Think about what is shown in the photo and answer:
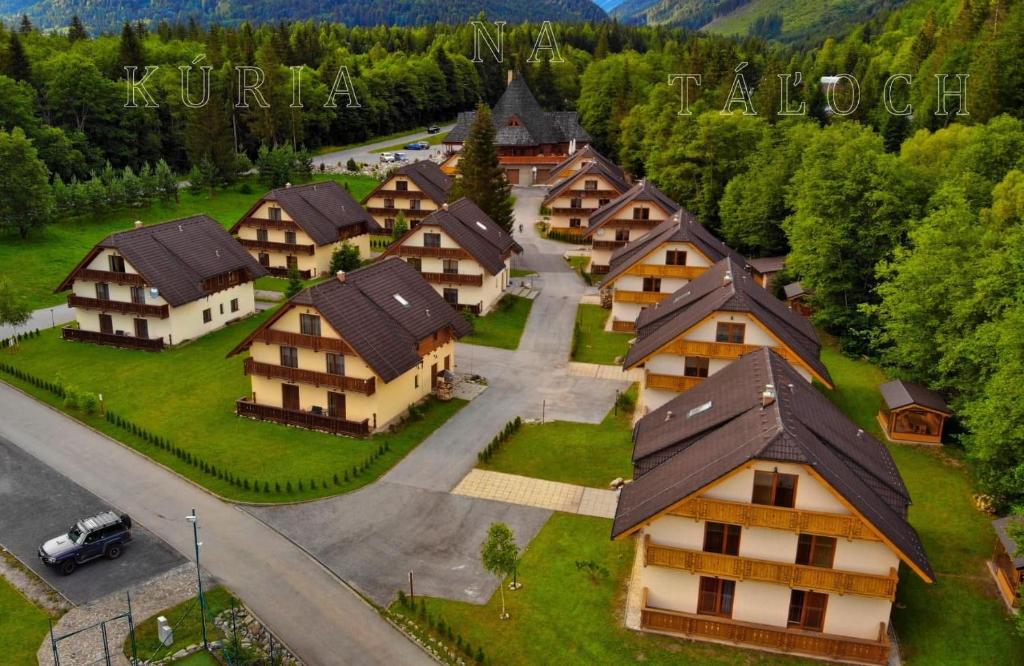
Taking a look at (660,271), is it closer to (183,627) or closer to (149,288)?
(149,288)

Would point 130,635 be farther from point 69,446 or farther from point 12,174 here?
point 12,174

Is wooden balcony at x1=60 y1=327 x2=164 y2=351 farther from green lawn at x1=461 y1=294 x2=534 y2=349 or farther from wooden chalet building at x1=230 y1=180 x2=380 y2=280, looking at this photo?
green lawn at x1=461 y1=294 x2=534 y2=349

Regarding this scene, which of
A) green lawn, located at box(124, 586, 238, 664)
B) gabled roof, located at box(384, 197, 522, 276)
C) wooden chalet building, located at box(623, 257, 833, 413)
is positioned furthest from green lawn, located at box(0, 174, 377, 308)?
wooden chalet building, located at box(623, 257, 833, 413)

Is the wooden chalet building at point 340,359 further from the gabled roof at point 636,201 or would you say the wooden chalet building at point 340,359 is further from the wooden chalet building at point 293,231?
the gabled roof at point 636,201

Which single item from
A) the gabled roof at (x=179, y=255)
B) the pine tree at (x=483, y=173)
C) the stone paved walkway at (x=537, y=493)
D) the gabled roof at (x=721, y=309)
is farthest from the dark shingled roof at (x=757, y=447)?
the pine tree at (x=483, y=173)

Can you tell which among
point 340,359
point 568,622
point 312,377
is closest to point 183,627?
point 568,622
